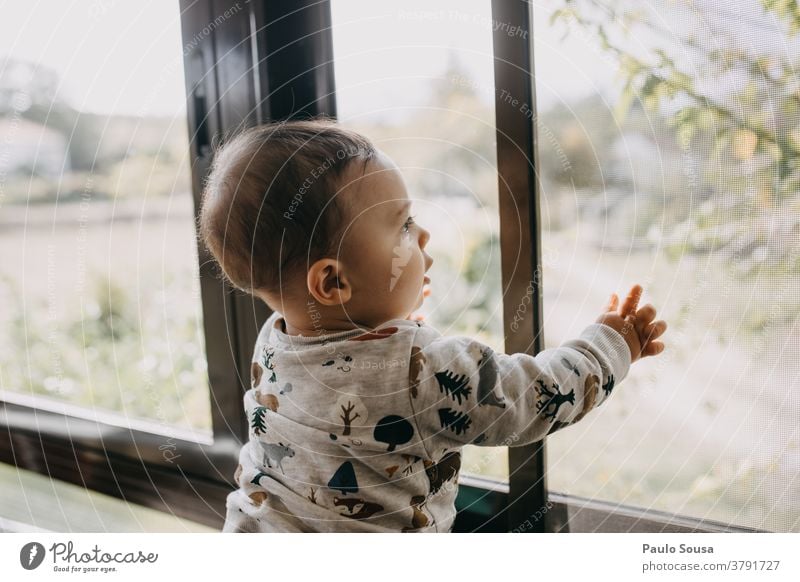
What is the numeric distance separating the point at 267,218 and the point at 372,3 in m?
0.22

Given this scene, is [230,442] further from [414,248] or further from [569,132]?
[569,132]

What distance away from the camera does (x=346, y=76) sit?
0.62 metres

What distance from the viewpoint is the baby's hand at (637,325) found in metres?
0.52

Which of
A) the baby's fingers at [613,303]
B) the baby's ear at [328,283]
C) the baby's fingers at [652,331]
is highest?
the baby's ear at [328,283]

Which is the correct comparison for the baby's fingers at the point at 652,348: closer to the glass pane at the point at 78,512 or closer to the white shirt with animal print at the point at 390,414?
the white shirt with animal print at the point at 390,414

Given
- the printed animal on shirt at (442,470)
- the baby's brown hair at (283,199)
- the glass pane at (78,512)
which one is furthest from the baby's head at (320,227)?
the glass pane at (78,512)

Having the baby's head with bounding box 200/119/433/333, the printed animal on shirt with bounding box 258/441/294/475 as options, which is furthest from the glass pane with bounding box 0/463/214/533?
the baby's head with bounding box 200/119/433/333

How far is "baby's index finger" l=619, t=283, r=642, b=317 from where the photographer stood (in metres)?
0.53

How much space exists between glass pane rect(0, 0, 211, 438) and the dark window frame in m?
0.02

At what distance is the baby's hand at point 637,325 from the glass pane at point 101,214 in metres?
0.43

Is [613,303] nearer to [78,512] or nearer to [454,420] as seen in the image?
[454,420]

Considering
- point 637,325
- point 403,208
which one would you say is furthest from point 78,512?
point 637,325

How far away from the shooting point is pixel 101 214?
27.9 inches
